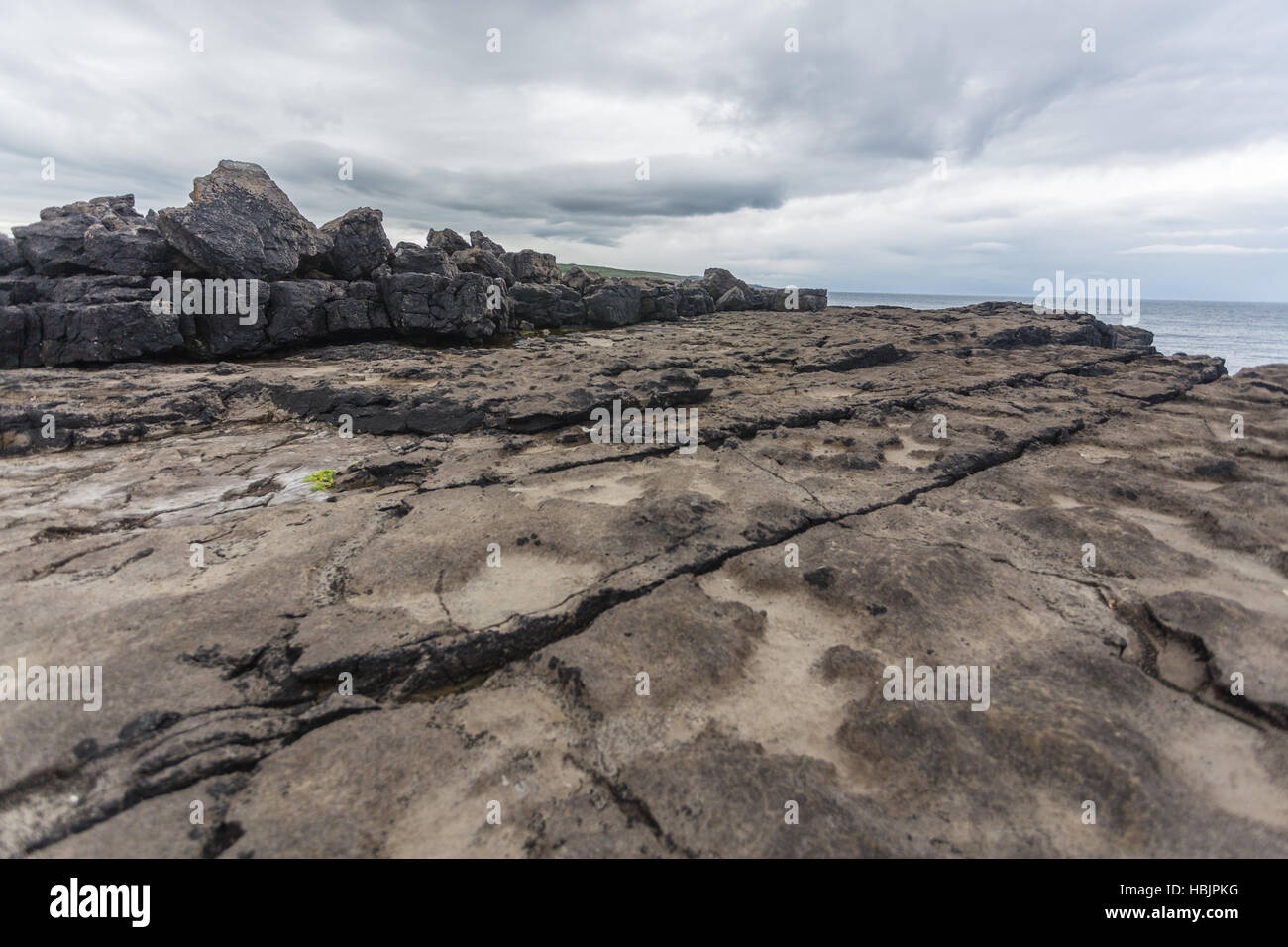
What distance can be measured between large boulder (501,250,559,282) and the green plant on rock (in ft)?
89.9

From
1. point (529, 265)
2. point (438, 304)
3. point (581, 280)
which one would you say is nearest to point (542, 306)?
point (529, 265)

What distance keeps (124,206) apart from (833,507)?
30437mm

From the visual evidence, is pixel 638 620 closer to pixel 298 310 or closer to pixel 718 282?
pixel 298 310

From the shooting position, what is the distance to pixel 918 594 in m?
5.25

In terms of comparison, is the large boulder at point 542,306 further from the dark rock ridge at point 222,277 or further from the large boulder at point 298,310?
the large boulder at point 298,310

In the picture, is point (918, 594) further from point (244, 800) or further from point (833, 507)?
point (244, 800)

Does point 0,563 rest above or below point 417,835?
above

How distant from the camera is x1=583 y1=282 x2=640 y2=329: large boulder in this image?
30.5 metres

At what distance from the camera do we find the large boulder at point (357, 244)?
21656mm

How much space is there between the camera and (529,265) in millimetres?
34250

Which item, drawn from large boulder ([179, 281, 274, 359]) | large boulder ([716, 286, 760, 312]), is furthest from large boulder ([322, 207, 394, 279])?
large boulder ([716, 286, 760, 312])

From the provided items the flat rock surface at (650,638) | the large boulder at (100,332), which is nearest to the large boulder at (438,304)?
the large boulder at (100,332)

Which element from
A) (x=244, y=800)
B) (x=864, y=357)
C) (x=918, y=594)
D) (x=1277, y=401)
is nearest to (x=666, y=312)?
(x=864, y=357)

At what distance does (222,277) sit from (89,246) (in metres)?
4.35
